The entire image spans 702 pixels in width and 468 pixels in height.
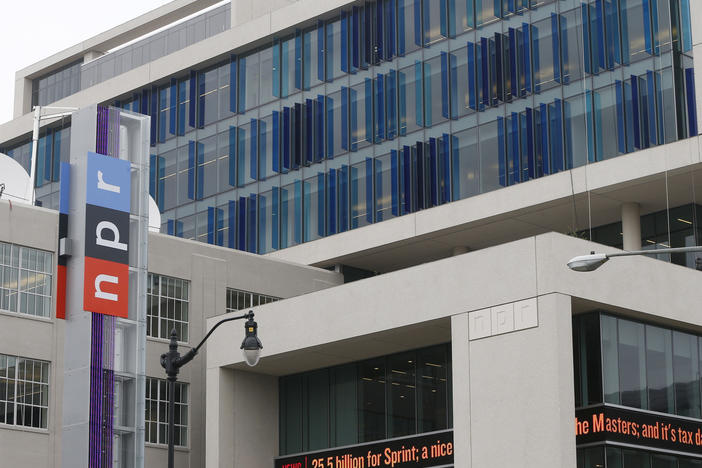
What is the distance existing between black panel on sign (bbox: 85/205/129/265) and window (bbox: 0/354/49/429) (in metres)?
8.16

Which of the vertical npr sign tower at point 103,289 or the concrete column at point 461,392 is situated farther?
the concrete column at point 461,392

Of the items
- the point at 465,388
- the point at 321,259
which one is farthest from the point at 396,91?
the point at 465,388

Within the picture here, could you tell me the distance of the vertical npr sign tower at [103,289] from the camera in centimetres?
3681

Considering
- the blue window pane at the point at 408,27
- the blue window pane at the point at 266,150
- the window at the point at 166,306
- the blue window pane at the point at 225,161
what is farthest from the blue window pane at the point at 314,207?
the window at the point at 166,306

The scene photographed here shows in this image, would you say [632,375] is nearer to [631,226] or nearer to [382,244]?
[631,226]

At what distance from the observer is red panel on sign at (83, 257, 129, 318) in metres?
37.3

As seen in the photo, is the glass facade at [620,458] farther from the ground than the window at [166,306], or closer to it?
closer to it

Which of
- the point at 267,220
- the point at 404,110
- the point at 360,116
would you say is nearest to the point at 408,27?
the point at 404,110

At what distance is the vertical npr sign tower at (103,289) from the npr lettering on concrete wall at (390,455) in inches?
341

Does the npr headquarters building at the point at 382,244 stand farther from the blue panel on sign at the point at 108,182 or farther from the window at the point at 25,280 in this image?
the blue panel on sign at the point at 108,182

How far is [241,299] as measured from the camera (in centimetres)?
5141

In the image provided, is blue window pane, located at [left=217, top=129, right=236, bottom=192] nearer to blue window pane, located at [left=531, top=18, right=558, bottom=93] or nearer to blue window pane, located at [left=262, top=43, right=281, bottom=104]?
blue window pane, located at [left=262, top=43, right=281, bottom=104]

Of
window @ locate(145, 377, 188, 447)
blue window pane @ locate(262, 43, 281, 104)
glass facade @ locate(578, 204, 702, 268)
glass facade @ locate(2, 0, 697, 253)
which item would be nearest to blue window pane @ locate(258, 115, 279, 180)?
glass facade @ locate(2, 0, 697, 253)

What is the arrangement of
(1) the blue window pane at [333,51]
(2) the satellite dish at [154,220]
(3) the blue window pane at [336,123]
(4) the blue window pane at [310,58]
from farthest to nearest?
1. (4) the blue window pane at [310,58]
2. (1) the blue window pane at [333,51]
3. (3) the blue window pane at [336,123]
4. (2) the satellite dish at [154,220]
